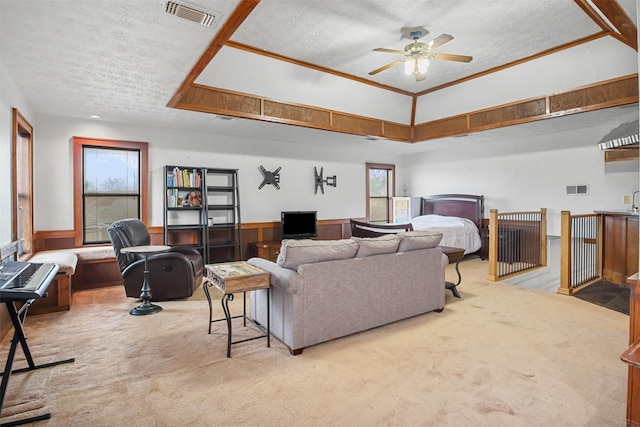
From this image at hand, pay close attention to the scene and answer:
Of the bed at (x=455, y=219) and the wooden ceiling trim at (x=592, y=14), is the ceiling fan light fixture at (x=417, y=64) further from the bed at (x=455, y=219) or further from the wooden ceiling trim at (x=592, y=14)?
the bed at (x=455, y=219)

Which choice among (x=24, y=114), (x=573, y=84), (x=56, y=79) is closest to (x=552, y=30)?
(x=573, y=84)

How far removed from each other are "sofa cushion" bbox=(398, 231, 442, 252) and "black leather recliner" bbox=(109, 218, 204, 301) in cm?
258

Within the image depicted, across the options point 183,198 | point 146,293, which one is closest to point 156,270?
point 146,293

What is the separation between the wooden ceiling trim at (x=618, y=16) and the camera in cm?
252

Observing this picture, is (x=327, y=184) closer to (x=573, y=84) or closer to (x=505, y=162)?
(x=505, y=162)

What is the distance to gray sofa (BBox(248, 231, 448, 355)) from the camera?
107 inches

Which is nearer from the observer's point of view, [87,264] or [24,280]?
[24,280]

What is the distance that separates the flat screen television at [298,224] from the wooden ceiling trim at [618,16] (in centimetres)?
489

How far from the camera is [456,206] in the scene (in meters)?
7.50

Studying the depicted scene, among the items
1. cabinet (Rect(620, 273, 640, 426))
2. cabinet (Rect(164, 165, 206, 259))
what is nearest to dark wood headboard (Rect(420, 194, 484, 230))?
cabinet (Rect(164, 165, 206, 259))

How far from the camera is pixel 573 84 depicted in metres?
4.61

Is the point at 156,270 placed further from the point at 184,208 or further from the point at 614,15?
the point at 614,15

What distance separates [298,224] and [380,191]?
277cm

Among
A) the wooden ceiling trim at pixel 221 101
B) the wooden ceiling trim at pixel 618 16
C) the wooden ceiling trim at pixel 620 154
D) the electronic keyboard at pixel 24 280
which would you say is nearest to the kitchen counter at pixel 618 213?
the wooden ceiling trim at pixel 620 154
